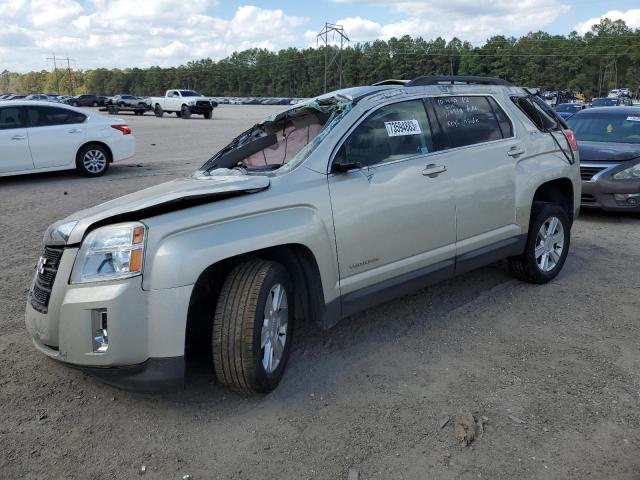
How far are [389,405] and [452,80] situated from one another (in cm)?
280

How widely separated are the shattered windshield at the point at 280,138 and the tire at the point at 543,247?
2193mm

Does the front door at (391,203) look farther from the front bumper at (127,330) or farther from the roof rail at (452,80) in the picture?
the front bumper at (127,330)

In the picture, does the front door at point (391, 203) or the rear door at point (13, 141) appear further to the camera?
the rear door at point (13, 141)

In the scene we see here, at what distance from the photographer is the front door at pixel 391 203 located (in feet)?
12.7

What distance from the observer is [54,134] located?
11680 mm

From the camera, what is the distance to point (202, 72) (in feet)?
519

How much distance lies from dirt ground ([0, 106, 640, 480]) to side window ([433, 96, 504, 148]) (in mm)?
1370

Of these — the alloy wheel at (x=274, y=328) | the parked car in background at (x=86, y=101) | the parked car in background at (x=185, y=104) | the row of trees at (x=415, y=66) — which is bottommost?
the alloy wheel at (x=274, y=328)

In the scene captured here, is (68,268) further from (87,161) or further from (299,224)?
(87,161)

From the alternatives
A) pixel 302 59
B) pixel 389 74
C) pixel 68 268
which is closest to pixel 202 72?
pixel 302 59

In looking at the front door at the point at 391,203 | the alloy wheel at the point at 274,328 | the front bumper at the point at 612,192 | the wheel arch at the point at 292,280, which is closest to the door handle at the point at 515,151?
the front door at the point at 391,203

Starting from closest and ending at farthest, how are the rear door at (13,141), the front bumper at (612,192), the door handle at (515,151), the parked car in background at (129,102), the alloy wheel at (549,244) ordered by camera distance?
the door handle at (515,151) < the alloy wheel at (549,244) < the front bumper at (612,192) < the rear door at (13,141) < the parked car in background at (129,102)

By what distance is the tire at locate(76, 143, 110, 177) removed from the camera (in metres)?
12.1

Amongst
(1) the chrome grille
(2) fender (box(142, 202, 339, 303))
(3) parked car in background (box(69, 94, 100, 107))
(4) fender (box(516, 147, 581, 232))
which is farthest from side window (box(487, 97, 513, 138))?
(3) parked car in background (box(69, 94, 100, 107))
